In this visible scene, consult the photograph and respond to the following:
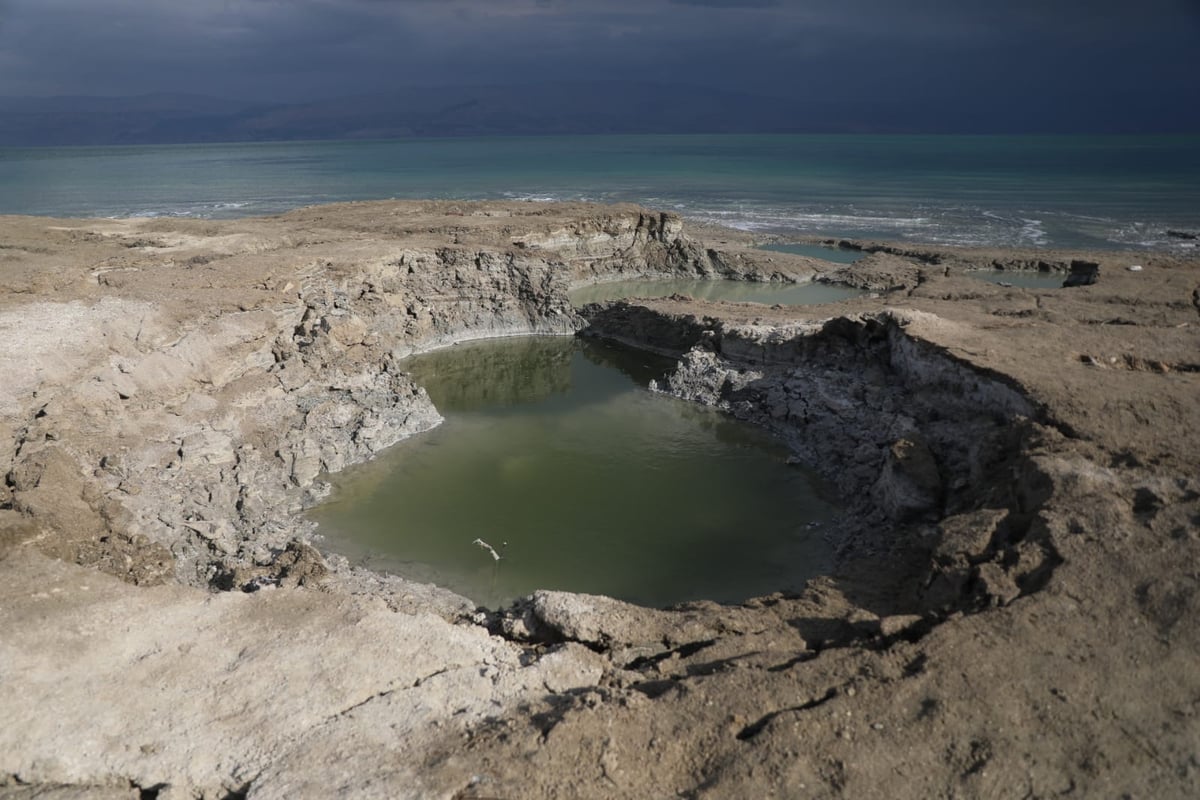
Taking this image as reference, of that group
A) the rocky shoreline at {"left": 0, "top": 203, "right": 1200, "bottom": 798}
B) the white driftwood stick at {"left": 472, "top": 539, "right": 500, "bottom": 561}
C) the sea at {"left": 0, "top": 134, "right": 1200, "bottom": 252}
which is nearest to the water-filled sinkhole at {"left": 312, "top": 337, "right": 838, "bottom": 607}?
the white driftwood stick at {"left": 472, "top": 539, "right": 500, "bottom": 561}

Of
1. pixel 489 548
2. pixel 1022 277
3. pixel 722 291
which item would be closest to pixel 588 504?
pixel 489 548

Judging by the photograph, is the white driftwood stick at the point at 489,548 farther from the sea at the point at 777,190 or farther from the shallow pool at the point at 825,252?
the sea at the point at 777,190

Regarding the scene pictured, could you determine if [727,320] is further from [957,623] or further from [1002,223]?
[1002,223]

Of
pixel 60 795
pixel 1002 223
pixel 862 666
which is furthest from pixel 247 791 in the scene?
pixel 1002 223

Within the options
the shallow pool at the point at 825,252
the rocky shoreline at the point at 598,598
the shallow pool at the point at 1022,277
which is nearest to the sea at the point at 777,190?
the shallow pool at the point at 825,252

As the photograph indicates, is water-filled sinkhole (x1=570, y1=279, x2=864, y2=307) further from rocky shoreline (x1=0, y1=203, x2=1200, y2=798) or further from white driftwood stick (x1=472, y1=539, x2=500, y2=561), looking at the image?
white driftwood stick (x1=472, y1=539, x2=500, y2=561)

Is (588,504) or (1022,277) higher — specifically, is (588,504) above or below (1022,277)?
below

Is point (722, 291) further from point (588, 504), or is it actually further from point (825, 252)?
point (588, 504)
